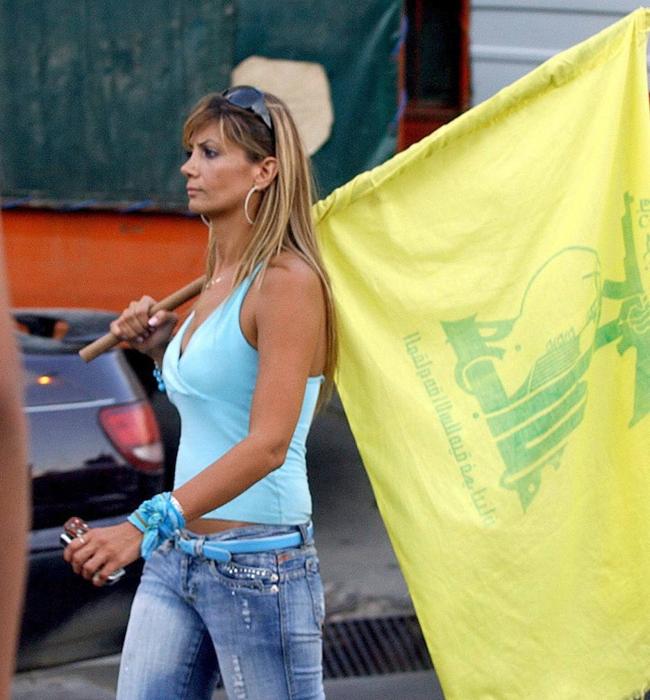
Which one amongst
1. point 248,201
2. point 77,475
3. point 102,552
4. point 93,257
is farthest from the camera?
point 93,257

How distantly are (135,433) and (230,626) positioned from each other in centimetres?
205

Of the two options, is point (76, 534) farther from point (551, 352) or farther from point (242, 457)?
point (551, 352)

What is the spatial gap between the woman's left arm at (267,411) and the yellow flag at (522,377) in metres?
0.61

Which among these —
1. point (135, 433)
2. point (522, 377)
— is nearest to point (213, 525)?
point (522, 377)

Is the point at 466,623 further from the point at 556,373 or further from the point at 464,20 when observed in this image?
the point at 464,20

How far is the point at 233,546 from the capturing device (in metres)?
3.01

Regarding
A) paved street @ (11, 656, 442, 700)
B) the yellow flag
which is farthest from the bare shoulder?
paved street @ (11, 656, 442, 700)

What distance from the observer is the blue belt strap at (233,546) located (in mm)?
3006

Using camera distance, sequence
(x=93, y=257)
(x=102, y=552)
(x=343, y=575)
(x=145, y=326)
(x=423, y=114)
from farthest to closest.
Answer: (x=423, y=114), (x=93, y=257), (x=343, y=575), (x=145, y=326), (x=102, y=552)

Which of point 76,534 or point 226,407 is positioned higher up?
point 226,407

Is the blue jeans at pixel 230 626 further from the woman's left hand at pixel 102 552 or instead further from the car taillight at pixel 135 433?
the car taillight at pixel 135 433

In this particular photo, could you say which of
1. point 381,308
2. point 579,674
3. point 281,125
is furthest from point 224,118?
point 579,674

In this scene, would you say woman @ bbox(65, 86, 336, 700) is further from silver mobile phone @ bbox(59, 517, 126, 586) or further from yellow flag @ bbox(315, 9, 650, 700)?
yellow flag @ bbox(315, 9, 650, 700)

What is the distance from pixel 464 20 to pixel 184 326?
22.1ft
